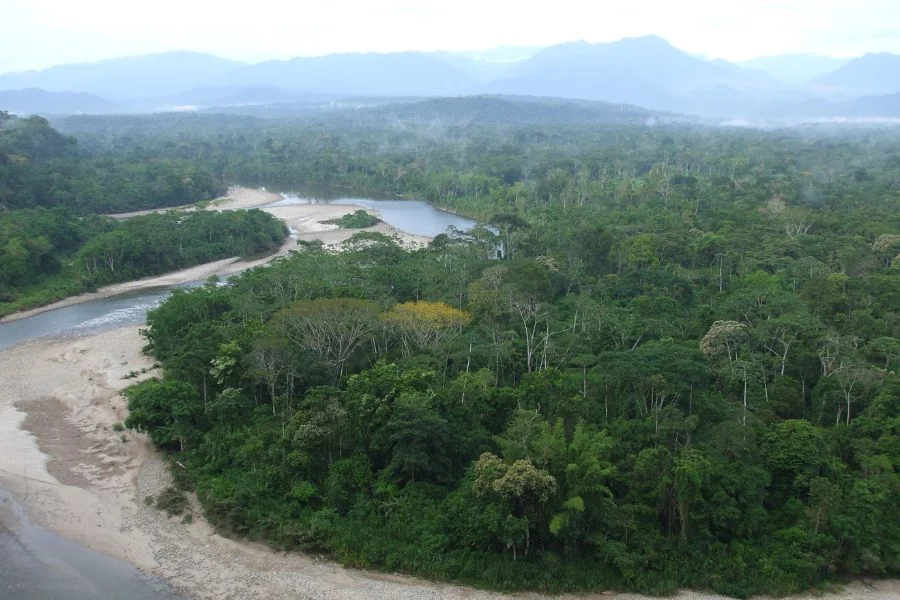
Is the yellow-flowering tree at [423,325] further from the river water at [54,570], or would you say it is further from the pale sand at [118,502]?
the river water at [54,570]

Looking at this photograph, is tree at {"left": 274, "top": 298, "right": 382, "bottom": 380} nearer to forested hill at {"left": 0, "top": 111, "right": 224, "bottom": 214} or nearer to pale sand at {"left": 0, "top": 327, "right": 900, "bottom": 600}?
pale sand at {"left": 0, "top": 327, "right": 900, "bottom": 600}

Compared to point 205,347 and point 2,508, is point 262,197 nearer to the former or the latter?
point 205,347

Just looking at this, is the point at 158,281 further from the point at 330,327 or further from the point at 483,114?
the point at 483,114

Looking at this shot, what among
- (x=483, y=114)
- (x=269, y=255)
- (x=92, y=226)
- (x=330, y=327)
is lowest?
(x=269, y=255)

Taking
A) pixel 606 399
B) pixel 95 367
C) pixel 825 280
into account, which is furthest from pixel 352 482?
pixel 825 280

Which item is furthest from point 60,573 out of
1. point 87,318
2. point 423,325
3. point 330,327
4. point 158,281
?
point 158,281

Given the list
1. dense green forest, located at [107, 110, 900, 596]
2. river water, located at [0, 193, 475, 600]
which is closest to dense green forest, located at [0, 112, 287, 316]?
dense green forest, located at [107, 110, 900, 596]
